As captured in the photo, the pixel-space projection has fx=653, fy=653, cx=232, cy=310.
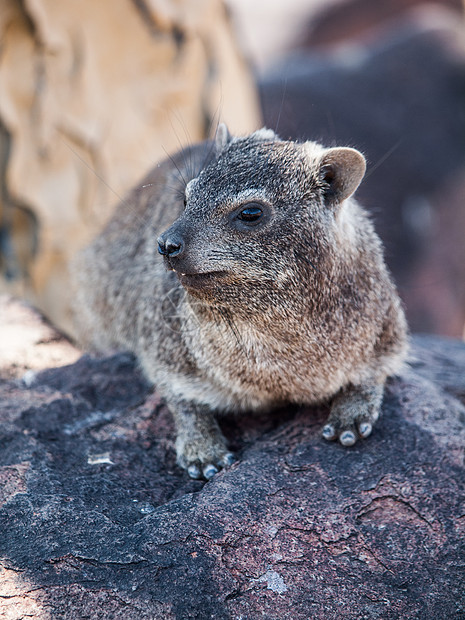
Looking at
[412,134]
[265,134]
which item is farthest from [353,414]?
[412,134]

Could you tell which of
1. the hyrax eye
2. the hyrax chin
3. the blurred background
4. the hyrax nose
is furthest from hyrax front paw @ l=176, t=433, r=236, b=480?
the blurred background

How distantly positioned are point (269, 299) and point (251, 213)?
1.63 ft

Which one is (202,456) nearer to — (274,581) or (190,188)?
(274,581)

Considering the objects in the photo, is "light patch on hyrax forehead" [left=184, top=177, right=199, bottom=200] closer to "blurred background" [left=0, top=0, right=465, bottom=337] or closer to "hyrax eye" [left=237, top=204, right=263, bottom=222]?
"hyrax eye" [left=237, top=204, right=263, bottom=222]

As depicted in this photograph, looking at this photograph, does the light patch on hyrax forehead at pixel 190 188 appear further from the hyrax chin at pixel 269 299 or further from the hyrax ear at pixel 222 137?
the hyrax ear at pixel 222 137

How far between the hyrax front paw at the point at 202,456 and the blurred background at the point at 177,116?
2.25 meters

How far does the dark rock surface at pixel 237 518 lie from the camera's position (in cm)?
313

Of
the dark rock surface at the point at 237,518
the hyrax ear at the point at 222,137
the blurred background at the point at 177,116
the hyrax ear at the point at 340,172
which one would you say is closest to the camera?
the dark rock surface at the point at 237,518

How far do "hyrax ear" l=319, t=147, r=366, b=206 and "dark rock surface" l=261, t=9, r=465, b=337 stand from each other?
801 cm

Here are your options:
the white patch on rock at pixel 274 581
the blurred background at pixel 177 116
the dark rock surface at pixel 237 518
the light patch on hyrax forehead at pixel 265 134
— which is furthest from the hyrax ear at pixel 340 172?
the white patch on rock at pixel 274 581

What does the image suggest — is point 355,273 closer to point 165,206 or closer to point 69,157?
point 165,206

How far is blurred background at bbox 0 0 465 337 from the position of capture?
26.2 ft

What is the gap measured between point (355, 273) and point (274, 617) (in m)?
2.05

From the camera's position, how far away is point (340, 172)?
12.6ft
